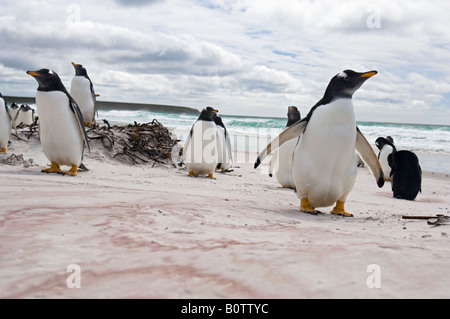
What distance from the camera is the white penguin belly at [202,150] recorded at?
28.2 feet

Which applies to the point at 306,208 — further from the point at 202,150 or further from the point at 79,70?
the point at 79,70

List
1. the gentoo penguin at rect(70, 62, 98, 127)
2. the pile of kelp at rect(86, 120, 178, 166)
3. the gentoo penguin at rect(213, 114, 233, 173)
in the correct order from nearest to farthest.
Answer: the pile of kelp at rect(86, 120, 178, 166)
the gentoo penguin at rect(213, 114, 233, 173)
the gentoo penguin at rect(70, 62, 98, 127)

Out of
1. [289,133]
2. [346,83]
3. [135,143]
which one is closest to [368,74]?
[346,83]

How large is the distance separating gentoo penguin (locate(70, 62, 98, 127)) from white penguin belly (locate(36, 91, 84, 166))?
4396 mm

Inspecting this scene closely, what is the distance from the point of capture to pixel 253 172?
1086cm

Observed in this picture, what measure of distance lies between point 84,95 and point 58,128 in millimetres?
4889

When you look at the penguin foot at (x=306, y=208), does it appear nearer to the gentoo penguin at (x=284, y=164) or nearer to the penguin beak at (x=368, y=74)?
the penguin beak at (x=368, y=74)

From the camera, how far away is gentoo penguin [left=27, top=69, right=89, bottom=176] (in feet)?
22.3

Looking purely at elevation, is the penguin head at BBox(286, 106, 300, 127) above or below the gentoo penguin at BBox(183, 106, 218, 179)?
above

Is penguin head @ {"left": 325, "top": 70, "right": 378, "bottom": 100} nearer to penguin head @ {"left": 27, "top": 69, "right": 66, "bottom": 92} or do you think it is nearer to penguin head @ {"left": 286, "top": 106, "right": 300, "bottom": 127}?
penguin head @ {"left": 286, "top": 106, "right": 300, "bottom": 127}

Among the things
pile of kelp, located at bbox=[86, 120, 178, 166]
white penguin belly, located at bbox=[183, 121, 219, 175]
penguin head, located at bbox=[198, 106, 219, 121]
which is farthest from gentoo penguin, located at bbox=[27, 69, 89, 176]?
penguin head, located at bbox=[198, 106, 219, 121]

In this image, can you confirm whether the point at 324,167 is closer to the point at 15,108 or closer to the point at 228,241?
the point at 228,241
